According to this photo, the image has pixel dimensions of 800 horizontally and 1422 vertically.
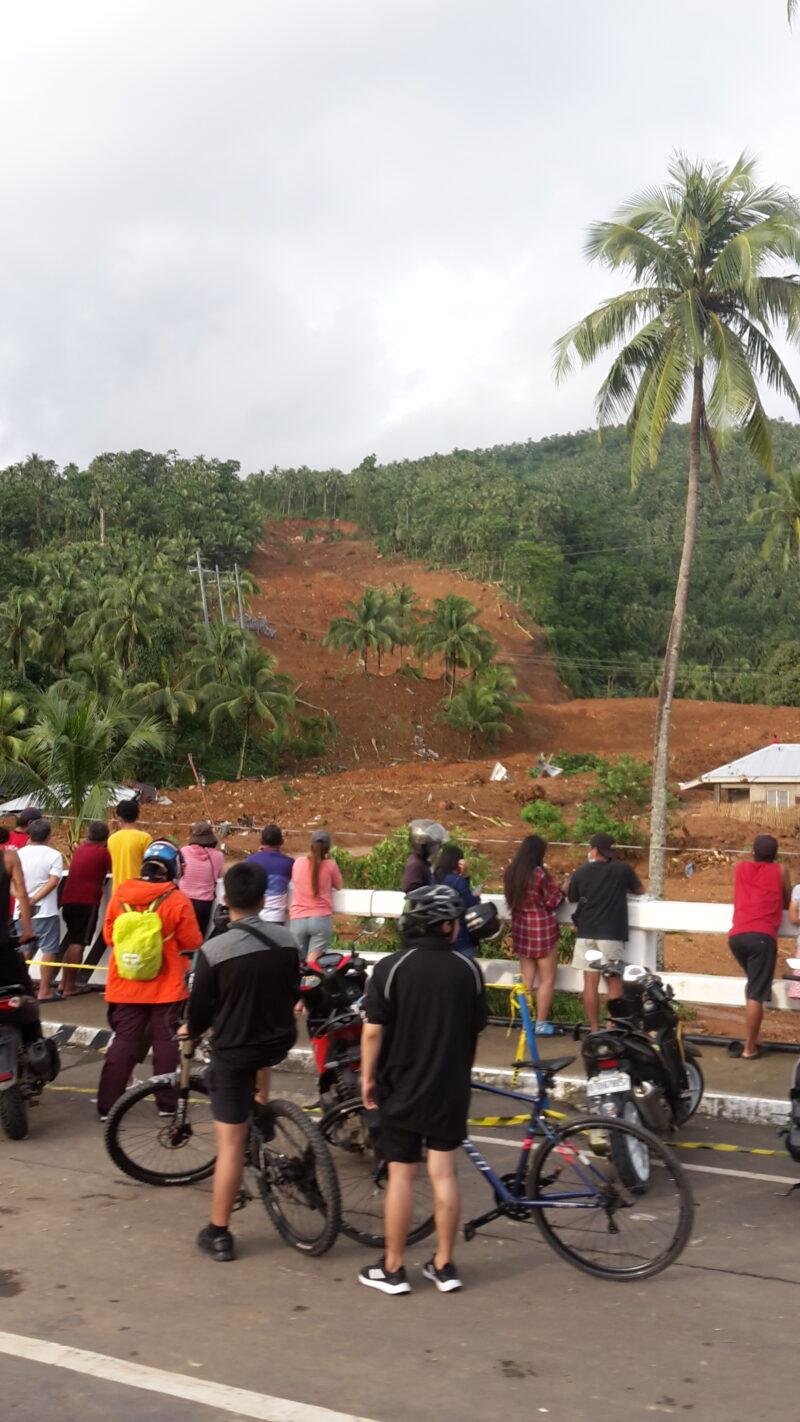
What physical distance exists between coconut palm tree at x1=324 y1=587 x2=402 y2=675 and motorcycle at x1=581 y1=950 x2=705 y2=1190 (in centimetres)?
6042

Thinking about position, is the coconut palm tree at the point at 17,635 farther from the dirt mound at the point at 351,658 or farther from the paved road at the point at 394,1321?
the paved road at the point at 394,1321

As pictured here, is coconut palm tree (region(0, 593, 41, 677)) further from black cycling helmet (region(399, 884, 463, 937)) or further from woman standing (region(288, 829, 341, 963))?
black cycling helmet (region(399, 884, 463, 937))

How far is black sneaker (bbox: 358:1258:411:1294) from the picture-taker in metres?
5.28

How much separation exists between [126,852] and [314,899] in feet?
5.45

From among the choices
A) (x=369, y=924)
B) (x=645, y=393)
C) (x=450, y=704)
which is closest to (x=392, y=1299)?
(x=369, y=924)

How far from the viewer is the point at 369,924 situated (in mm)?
11219

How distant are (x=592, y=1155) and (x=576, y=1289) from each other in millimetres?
524

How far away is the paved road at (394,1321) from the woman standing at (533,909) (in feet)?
8.59

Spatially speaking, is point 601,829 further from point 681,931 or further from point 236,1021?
point 236,1021

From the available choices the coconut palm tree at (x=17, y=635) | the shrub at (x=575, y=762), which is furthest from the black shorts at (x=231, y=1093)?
the shrub at (x=575, y=762)

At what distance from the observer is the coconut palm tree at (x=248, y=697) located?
5112 centimetres

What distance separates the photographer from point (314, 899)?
9867 millimetres

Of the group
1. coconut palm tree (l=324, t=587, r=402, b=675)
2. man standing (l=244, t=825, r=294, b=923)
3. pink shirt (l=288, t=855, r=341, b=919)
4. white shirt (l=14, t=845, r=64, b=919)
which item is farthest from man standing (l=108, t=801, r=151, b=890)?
coconut palm tree (l=324, t=587, r=402, b=675)

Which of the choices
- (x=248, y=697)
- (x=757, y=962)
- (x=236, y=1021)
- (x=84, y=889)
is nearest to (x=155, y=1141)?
(x=236, y=1021)
